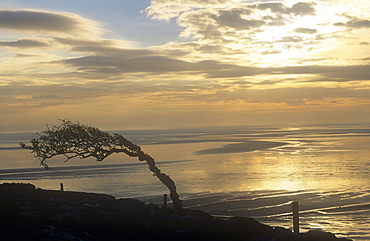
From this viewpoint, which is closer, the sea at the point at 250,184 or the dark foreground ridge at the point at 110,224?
the dark foreground ridge at the point at 110,224

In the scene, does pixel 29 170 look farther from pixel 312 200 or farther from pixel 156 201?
pixel 312 200

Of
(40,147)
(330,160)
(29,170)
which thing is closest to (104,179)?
(29,170)

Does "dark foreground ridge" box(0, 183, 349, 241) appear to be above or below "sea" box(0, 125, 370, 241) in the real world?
above

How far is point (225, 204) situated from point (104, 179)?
82.2 feet

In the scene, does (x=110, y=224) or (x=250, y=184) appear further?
(x=250, y=184)

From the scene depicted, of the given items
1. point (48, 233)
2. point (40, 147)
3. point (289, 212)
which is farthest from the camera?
point (289, 212)

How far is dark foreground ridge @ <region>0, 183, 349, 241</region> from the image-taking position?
80.2 feet

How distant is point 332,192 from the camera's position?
161 feet

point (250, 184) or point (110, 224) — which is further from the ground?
point (110, 224)

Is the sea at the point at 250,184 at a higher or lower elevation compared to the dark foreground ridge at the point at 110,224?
lower

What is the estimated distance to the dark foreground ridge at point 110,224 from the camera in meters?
24.4

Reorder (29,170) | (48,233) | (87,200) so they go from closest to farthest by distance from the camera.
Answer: (48,233) → (87,200) → (29,170)

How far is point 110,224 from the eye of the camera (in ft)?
88.9

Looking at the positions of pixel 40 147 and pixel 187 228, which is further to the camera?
pixel 40 147
